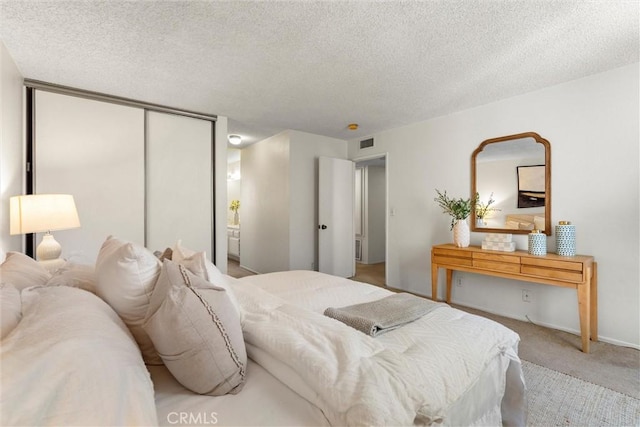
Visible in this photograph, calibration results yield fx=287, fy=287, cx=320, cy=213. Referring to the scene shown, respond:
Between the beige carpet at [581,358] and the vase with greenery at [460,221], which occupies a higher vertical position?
the vase with greenery at [460,221]

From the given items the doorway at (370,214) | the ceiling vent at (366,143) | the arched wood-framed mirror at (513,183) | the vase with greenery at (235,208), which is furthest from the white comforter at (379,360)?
the vase with greenery at (235,208)

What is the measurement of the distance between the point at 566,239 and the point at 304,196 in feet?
10.8

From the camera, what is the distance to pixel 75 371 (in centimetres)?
60

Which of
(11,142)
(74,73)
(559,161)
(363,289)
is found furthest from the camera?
(559,161)

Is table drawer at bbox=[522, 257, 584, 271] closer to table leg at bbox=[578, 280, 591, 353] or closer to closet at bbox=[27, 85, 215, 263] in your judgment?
table leg at bbox=[578, 280, 591, 353]

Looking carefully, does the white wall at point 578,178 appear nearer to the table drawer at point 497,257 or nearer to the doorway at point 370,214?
the table drawer at point 497,257

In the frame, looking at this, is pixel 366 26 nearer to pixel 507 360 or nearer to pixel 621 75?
pixel 507 360

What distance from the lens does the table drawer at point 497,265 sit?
2766mm

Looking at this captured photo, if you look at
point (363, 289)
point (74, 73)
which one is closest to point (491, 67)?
point (363, 289)

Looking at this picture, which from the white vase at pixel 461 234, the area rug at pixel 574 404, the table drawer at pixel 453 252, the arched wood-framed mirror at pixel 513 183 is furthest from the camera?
the white vase at pixel 461 234

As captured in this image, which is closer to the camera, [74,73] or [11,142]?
[11,142]

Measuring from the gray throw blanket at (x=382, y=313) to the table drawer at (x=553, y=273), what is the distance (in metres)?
1.65

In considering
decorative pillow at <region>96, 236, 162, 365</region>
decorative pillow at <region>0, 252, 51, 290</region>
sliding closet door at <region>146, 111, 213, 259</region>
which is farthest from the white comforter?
sliding closet door at <region>146, 111, 213, 259</region>

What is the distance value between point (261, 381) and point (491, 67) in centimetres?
294
